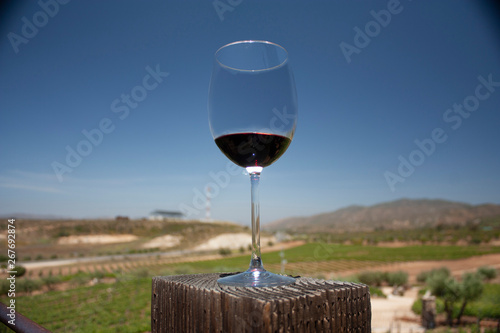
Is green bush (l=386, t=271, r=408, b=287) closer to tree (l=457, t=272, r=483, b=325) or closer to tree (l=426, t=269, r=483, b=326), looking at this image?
tree (l=426, t=269, r=483, b=326)

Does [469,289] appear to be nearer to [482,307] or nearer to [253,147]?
[482,307]

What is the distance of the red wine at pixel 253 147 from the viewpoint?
0.73 m

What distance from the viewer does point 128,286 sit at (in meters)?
34.3

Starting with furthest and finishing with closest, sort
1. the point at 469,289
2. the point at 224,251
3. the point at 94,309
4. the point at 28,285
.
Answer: the point at 224,251
the point at 28,285
the point at 94,309
the point at 469,289

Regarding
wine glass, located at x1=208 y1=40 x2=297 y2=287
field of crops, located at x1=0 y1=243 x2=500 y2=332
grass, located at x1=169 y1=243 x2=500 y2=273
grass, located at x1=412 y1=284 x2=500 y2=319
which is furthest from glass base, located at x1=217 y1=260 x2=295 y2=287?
grass, located at x1=169 y1=243 x2=500 y2=273

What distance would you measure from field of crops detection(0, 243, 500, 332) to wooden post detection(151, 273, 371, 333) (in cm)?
2347

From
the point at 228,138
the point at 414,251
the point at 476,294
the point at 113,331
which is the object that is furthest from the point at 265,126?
the point at 414,251

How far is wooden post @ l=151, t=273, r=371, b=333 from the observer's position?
1.59 ft

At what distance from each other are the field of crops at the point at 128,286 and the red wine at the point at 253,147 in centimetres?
2350

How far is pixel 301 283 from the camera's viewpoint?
2.19ft

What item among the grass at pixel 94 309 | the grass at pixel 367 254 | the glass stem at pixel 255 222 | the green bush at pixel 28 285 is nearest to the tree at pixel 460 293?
the grass at pixel 94 309

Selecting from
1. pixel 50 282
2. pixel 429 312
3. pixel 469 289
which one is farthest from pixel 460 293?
pixel 50 282

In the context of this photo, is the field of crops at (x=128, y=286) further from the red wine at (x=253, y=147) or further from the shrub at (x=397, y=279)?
the red wine at (x=253, y=147)

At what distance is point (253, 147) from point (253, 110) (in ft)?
0.27
